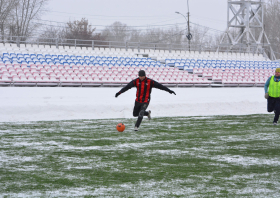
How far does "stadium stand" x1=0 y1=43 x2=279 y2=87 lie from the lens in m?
22.2

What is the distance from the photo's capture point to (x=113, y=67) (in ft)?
84.3

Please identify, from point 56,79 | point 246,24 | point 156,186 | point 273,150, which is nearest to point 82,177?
point 156,186

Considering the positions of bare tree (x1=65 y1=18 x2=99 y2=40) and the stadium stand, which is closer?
the stadium stand

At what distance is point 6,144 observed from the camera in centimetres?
839

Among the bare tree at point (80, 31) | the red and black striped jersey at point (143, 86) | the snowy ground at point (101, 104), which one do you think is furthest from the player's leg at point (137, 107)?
the bare tree at point (80, 31)

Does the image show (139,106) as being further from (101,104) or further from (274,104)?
(101,104)

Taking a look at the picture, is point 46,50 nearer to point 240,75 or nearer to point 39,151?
point 240,75

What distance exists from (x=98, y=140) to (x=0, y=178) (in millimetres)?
3670

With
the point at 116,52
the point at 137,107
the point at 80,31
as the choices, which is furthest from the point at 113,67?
the point at 80,31

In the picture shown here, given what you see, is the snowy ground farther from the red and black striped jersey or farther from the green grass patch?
the red and black striped jersey

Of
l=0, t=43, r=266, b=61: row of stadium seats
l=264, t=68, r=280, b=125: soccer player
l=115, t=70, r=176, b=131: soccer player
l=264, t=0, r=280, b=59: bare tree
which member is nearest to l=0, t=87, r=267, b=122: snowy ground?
l=115, t=70, r=176, b=131: soccer player

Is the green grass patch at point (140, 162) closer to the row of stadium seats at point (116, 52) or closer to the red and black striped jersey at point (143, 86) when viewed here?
the red and black striped jersey at point (143, 86)

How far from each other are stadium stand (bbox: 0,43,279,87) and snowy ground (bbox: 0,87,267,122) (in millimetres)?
3358

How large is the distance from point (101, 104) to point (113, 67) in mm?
9915
